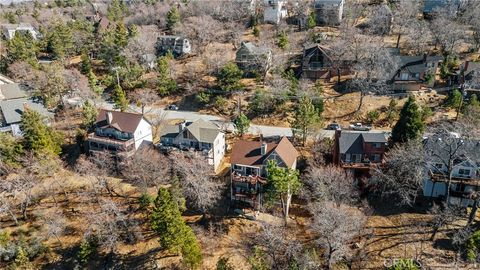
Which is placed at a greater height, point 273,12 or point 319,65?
point 273,12

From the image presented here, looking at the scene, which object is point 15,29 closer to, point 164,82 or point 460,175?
point 164,82

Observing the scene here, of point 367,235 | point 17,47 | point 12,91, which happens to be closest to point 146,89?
point 12,91

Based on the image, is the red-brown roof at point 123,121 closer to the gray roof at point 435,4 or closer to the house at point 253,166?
the house at point 253,166

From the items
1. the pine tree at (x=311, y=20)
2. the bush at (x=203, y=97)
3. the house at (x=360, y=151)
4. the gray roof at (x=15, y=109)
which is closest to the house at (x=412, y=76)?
the house at (x=360, y=151)

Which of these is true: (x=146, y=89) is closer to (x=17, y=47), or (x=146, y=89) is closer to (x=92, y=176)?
(x=92, y=176)

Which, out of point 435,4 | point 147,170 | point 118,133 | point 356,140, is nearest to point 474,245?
point 356,140

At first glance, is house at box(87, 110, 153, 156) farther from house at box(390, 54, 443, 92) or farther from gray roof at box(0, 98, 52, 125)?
house at box(390, 54, 443, 92)

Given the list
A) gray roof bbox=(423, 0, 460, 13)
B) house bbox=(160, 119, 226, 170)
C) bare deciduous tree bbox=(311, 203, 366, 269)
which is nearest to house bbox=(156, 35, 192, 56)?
house bbox=(160, 119, 226, 170)
